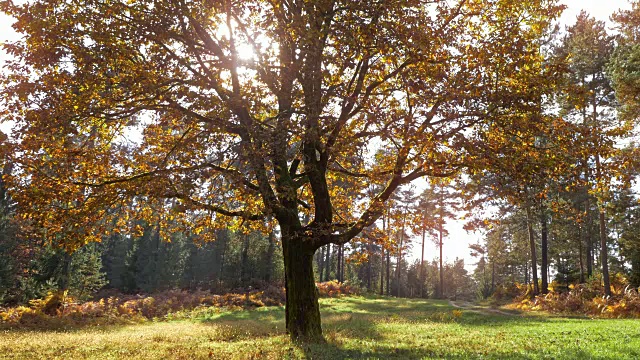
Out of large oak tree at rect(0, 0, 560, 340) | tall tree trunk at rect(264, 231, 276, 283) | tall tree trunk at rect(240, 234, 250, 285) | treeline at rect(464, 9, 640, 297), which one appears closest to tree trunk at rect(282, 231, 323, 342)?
large oak tree at rect(0, 0, 560, 340)

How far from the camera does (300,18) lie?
963 cm

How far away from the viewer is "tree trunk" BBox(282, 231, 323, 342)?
39.2ft

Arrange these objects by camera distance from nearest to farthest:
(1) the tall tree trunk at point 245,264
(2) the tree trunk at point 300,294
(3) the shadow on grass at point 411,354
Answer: (3) the shadow on grass at point 411,354 < (2) the tree trunk at point 300,294 < (1) the tall tree trunk at point 245,264

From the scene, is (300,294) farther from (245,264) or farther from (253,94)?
(245,264)

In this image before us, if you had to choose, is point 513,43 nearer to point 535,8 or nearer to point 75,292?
point 535,8

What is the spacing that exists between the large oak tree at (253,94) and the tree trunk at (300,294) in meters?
0.03

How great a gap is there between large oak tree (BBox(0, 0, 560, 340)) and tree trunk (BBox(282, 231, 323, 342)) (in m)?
0.03

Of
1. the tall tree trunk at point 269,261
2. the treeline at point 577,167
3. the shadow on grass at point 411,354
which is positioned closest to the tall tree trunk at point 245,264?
the tall tree trunk at point 269,261

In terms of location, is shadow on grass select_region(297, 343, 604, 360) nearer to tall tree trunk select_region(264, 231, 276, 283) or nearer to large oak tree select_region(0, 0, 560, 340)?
large oak tree select_region(0, 0, 560, 340)

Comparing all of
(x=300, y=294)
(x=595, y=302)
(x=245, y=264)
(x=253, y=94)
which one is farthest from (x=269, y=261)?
(x=253, y=94)

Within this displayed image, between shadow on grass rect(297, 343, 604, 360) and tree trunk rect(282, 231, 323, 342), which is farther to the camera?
tree trunk rect(282, 231, 323, 342)

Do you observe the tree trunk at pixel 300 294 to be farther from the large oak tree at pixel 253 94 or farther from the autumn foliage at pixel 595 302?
the autumn foliage at pixel 595 302

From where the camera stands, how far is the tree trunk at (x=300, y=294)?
11938 millimetres

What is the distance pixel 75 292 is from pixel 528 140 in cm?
3063
